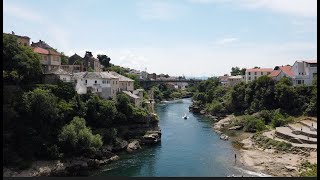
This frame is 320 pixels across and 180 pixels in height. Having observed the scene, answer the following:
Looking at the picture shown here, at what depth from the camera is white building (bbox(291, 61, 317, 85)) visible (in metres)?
25.0

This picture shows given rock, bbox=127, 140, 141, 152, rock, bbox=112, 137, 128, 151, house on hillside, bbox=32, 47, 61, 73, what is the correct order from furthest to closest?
house on hillside, bbox=32, 47, 61, 73 → rock, bbox=127, 140, 141, 152 → rock, bbox=112, 137, 128, 151

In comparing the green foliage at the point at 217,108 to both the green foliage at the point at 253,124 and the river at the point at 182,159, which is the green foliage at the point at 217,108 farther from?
the river at the point at 182,159

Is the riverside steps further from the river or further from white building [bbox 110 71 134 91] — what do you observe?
white building [bbox 110 71 134 91]

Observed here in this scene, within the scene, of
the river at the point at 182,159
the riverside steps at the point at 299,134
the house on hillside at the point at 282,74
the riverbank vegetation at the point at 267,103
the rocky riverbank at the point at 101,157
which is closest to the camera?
the rocky riverbank at the point at 101,157

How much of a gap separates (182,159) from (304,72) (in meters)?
14.4

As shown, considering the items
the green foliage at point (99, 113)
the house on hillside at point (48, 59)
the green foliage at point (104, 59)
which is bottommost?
the green foliage at point (99, 113)

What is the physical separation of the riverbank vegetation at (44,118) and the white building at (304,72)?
13505 mm

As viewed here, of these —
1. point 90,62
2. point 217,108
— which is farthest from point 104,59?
point 217,108

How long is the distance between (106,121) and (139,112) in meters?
2.37

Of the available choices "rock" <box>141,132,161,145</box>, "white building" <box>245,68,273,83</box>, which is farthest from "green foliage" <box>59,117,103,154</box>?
"white building" <box>245,68,273,83</box>

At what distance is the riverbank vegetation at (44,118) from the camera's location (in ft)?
42.0

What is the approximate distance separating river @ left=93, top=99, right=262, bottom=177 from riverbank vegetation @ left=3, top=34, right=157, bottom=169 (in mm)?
1381

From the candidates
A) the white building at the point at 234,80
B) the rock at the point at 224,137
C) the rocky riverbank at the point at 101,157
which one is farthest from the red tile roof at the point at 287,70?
the rocky riverbank at the point at 101,157

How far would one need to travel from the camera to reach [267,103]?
2380cm
